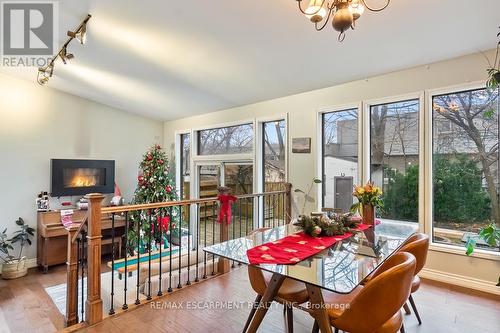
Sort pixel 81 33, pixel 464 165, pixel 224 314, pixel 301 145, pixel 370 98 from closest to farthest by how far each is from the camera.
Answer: pixel 224 314 → pixel 81 33 → pixel 464 165 → pixel 370 98 → pixel 301 145

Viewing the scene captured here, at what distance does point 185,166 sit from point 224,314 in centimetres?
→ 437

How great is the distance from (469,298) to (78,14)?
4854 millimetres

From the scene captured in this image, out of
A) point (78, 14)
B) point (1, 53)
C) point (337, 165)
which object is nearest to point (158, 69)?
point (78, 14)

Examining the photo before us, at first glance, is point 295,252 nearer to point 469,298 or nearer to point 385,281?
point 385,281

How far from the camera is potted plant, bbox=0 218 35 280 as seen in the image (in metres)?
4.52

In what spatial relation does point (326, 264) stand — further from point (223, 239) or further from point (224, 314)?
point (223, 239)

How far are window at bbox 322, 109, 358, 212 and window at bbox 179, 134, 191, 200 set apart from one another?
3326 millimetres

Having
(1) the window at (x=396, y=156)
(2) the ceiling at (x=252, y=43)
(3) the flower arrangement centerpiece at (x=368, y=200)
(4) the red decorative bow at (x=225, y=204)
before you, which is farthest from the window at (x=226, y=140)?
(3) the flower arrangement centerpiece at (x=368, y=200)

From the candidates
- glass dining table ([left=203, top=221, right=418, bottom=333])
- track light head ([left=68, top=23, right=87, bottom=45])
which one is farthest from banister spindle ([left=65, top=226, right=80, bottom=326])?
track light head ([left=68, top=23, right=87, bottom=45])

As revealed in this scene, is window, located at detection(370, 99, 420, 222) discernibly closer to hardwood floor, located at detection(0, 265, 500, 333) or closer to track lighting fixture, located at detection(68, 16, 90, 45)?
hardwood floor, located at detection(0, 265, 500, 333)

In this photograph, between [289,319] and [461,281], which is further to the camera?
[461,281]

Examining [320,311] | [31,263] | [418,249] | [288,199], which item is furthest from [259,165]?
[31,263]

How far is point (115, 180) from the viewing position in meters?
6.05

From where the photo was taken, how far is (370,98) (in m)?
3.58
